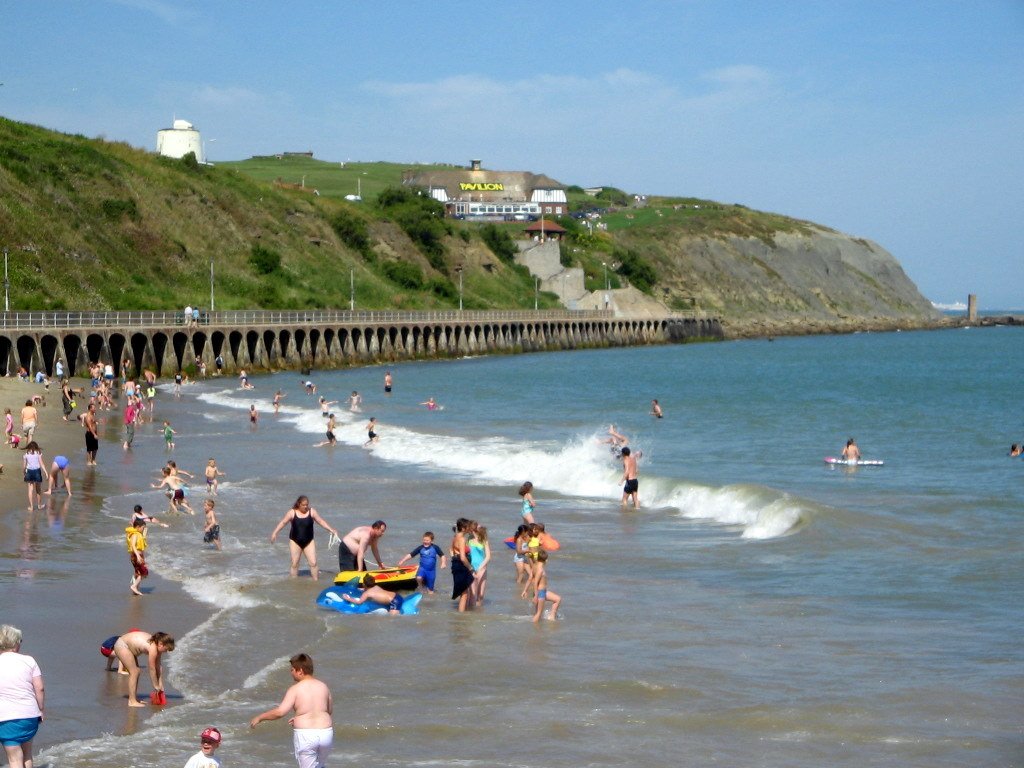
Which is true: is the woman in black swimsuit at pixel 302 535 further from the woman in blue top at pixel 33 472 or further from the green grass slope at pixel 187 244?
the green grass slope at pixel 187 244

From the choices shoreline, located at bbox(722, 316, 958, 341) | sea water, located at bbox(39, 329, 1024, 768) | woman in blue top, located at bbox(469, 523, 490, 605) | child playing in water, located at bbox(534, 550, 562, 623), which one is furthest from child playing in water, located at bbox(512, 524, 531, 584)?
shoreline, located at bbox(722, 316, 958, 341)

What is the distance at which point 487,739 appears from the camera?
464 inches

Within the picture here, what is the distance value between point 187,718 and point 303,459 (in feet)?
76.1

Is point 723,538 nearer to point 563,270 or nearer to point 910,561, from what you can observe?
point 910,561

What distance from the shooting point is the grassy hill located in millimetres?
82625

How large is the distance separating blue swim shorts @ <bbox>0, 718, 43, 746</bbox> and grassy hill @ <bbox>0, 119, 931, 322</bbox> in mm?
63481

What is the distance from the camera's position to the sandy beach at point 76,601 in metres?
12.3

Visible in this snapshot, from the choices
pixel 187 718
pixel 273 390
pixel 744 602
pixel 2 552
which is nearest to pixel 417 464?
pixel 2 552

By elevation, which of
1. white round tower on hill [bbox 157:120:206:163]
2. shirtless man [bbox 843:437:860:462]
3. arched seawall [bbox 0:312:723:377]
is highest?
white round tower on hill [bbox 157:120:206:163]

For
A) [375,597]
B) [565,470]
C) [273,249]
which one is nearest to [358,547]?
[375,597]

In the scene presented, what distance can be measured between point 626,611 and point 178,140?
396ft

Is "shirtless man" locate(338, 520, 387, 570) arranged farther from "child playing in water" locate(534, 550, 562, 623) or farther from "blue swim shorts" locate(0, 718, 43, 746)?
"blue swim shorts" locate(0, 718, 43, 746)

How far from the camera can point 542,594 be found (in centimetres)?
1623

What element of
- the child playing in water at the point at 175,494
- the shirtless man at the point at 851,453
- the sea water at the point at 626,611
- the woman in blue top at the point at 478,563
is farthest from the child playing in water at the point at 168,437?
the woman in blue top at the point at 478,563
